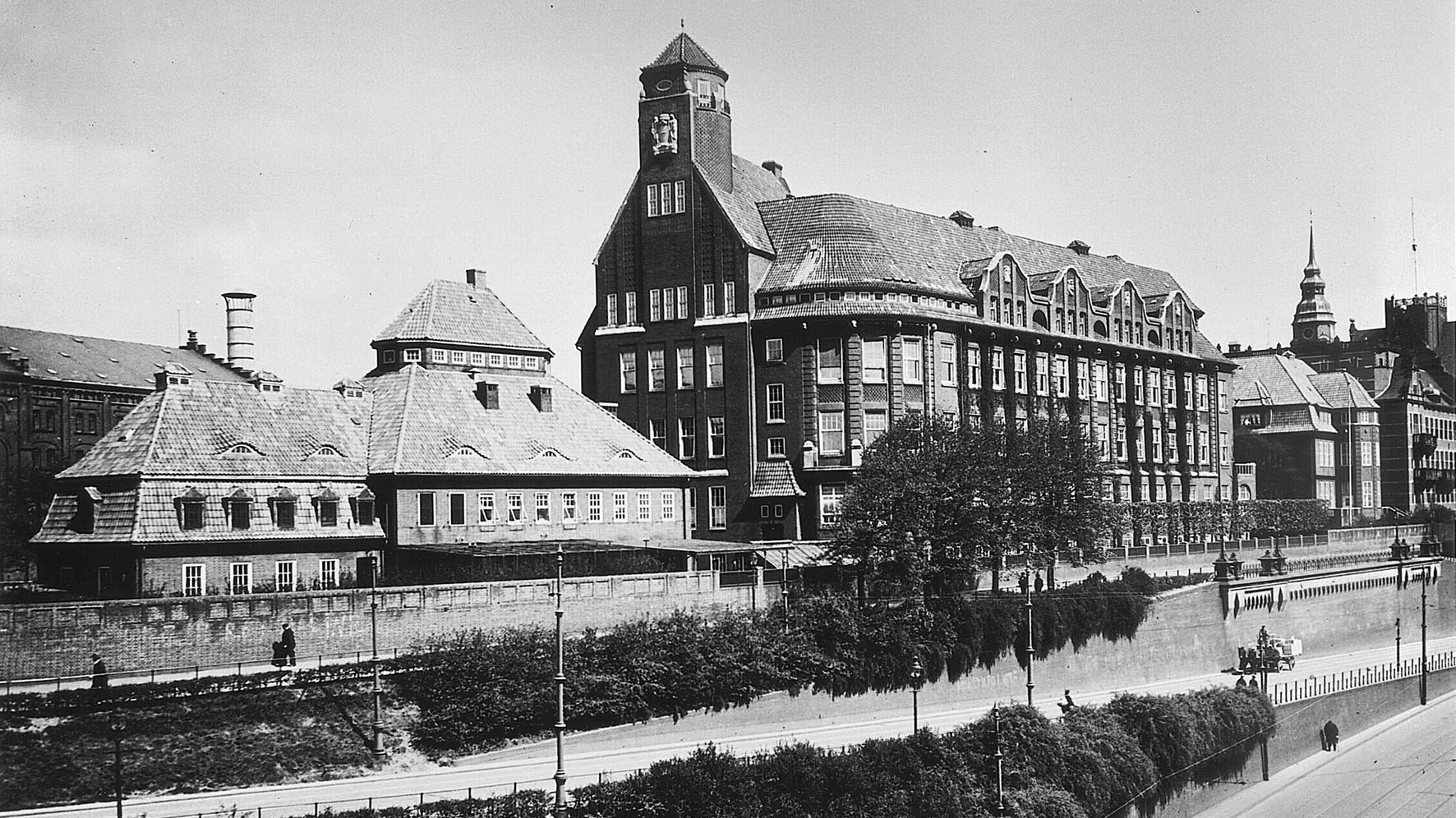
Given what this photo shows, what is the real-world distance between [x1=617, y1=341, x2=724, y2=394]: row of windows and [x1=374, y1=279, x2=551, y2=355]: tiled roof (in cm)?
619

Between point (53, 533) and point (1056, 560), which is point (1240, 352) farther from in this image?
point (53, 533)

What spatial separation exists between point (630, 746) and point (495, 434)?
69.9ft

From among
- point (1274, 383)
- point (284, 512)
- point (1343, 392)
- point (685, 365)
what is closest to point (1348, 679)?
point (685, 365)

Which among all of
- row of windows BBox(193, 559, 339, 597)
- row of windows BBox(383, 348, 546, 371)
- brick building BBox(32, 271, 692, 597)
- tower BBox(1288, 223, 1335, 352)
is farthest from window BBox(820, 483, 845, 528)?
tower BBox(1288, 223, 1335, 352)

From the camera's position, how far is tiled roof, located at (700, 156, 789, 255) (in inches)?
3204

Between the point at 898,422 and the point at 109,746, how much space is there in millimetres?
41576

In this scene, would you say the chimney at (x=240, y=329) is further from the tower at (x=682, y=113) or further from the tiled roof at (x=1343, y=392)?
the tiled roof at (x=1343, y=392)

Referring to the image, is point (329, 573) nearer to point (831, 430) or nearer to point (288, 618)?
point (288, 618)

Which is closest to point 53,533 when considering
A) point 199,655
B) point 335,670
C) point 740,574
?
point 199,655

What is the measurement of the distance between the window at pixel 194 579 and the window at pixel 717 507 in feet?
110

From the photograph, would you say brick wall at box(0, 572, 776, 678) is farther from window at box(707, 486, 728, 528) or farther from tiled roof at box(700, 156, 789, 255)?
tiled roof at box(700, 156, 789, 255)

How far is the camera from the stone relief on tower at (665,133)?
268 feet

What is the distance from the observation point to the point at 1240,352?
151 meters

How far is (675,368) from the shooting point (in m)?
82.8
